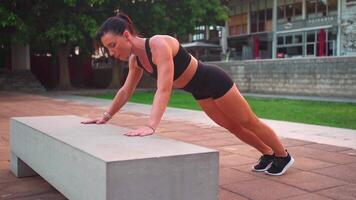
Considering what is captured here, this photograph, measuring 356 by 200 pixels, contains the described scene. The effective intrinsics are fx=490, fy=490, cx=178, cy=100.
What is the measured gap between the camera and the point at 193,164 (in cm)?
294

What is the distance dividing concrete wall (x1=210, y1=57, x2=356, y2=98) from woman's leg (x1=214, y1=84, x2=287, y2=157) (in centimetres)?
1419

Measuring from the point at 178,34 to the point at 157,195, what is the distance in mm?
22999

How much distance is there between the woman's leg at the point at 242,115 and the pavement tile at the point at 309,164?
0.67m

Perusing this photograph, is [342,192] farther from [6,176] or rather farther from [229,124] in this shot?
[6,176]

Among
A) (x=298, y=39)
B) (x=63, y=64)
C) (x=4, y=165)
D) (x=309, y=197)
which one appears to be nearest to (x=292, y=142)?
(x=309, y=197)

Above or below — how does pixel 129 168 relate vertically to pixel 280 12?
below

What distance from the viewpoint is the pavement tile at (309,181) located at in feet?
14.5

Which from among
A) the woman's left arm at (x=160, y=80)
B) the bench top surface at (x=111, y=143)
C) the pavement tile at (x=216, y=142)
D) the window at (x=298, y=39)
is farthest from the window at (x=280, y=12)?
the woman's left arm at (x=160, y=80)

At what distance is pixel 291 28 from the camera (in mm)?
37125

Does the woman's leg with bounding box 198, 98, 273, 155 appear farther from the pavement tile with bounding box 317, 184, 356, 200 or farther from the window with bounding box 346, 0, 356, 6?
the window with bounding box 346, 0, 356, 6

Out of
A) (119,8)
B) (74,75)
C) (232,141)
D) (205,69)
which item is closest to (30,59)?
(74,75)

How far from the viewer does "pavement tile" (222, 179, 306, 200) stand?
13.4 ft

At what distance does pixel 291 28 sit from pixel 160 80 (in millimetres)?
35069

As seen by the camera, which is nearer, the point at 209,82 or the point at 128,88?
the point at 209,82
